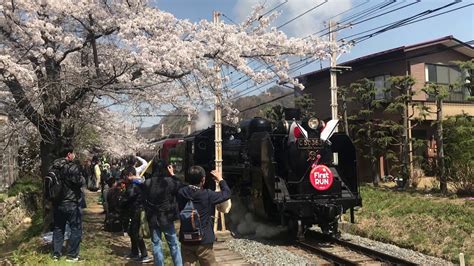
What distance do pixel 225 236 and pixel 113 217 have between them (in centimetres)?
244

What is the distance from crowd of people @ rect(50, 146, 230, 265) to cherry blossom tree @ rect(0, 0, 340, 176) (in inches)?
68.2

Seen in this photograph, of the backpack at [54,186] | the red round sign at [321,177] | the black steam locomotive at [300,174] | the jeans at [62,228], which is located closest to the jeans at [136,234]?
the jeans at [62,228]

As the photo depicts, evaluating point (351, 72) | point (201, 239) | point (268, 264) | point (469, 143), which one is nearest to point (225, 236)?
point (268, 264)

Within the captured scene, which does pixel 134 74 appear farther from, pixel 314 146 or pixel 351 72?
pixel 351 72

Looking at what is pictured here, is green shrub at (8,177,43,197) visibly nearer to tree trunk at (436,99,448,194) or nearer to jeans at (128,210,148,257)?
jeans at (128,210,148,257)

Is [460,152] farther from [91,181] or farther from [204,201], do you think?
[91,181]

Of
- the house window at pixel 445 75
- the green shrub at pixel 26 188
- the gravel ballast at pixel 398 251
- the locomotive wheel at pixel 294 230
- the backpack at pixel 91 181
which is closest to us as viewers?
the gravel ballast at pixel 398 251

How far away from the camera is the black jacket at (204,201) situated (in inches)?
198

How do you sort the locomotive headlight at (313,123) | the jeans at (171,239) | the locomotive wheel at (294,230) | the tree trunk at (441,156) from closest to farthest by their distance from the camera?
the jeans at (171,239), the locomotive wheel at (294,230), the locomotive headlight at (313,123), the tree trunk at (441,156)

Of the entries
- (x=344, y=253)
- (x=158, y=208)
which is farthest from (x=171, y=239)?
(x=344, y=253)

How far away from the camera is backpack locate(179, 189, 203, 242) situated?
4.94m

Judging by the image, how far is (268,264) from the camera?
25.7 ft

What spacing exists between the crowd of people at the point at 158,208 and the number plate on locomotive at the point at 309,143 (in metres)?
3.33

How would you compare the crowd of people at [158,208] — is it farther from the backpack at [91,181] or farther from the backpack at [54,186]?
the backpack at [91,181]
